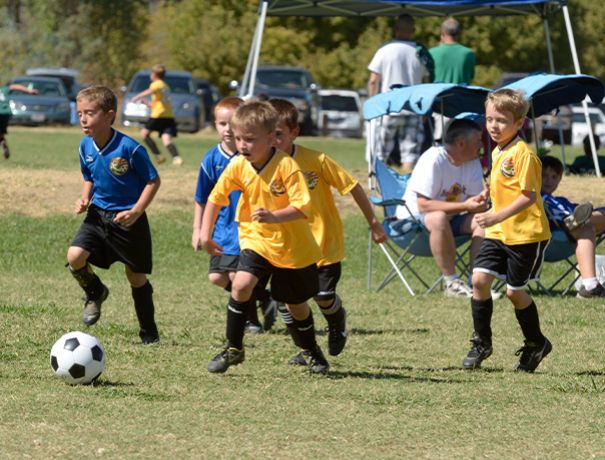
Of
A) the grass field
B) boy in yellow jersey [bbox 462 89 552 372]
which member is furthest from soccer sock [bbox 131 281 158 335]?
boy in yellow jersey [bbox 462 89 552 372]

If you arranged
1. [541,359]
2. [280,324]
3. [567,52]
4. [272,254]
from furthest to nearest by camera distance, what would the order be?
[567,52], [280,324], [541,359], [272,254]

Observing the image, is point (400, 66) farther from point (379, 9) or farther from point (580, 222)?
point (580, 222)

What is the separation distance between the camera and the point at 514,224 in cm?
739

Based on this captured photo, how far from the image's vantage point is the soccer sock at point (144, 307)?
8.42 metres

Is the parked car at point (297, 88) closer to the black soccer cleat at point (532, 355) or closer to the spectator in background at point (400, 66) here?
the spectator in background at point (400, 66)

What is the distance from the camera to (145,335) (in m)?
8.46

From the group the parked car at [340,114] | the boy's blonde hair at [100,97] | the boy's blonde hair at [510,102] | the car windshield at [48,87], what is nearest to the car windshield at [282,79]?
the parked car at [340,114]

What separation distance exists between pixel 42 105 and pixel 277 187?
29.8 m

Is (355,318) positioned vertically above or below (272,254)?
below

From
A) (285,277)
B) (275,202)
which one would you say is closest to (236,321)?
(285,277)

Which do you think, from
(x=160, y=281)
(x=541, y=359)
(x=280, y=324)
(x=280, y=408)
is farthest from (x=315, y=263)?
(x=160, y=281)

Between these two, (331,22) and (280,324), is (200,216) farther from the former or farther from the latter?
(331,22)

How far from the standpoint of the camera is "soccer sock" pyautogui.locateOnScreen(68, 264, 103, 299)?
331 inches

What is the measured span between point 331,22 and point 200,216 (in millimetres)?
38704
